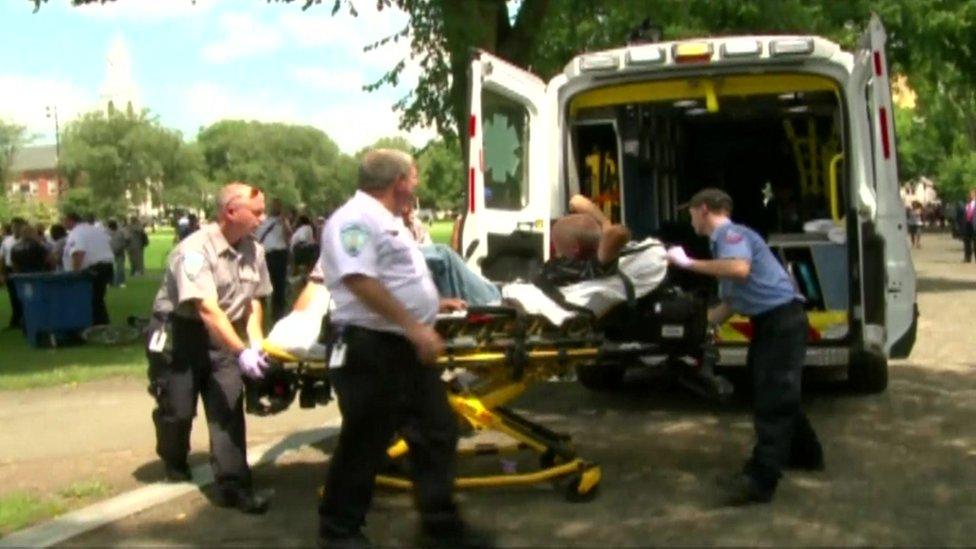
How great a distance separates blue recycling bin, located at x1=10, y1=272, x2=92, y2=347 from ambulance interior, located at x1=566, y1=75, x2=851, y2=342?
24.4 feet

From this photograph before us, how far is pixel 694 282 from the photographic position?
10.8 meters

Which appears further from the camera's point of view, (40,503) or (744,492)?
(40,503)

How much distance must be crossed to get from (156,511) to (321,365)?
1.15 metres

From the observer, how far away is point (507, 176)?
11414 millimetres

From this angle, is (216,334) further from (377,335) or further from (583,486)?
(583,486)

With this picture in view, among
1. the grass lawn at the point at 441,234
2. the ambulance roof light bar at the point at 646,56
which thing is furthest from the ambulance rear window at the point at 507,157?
the ambulance roof light bar at the point at 646,56

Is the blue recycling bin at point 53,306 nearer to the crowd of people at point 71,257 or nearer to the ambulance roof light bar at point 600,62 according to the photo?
the crowd of people at point 71,257

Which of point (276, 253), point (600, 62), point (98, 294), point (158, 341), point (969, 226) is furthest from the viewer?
point (969, 226)

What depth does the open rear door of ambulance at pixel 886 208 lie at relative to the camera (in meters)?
10.3

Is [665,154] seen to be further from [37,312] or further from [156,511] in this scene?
[37,312]

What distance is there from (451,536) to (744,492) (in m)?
1.87

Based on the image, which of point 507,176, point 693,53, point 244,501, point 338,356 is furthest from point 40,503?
point 693,53

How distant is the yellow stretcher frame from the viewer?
7.67 meters

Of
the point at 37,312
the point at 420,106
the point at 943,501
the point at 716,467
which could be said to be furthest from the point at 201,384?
the point at 420,106
